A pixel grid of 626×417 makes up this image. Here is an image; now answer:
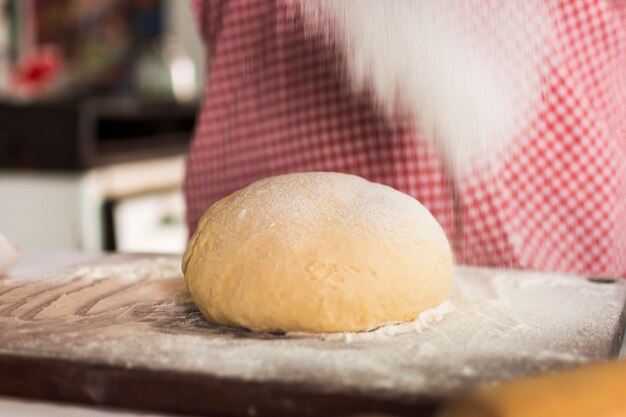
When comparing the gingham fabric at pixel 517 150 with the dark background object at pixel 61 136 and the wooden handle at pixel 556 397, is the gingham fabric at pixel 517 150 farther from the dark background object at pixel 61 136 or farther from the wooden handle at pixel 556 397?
the dark background object at pixel 61 136

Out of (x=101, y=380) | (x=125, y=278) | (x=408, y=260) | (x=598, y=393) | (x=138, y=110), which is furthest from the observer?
(x=138, y=110)

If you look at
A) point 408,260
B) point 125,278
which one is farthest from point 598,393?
point 125,278

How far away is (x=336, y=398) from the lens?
0.58 m

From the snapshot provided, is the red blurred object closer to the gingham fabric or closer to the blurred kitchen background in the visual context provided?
the blurred kitchen background

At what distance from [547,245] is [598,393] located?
2.53ft

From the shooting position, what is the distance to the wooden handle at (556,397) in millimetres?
462

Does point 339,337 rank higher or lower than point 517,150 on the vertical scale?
lower

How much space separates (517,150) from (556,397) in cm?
78

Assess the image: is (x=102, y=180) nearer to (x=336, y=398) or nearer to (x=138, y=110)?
(x=138, y=110)

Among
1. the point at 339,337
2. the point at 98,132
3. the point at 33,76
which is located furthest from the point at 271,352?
the point at 33,76

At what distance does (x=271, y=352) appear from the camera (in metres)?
0.68

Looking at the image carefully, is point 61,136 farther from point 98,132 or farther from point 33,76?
point 33,76

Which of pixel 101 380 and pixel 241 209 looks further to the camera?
pixel 241 209

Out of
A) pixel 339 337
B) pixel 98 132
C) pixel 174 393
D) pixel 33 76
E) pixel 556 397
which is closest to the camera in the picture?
pixel 556 397
